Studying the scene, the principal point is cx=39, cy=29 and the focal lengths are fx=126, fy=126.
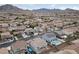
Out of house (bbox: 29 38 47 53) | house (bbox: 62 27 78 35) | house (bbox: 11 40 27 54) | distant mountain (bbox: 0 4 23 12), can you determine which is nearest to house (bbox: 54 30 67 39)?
house (bbox: 62 27 78 35)

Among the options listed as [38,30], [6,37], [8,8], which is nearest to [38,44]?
[38,30]

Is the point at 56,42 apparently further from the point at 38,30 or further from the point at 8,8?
the point at 8,8

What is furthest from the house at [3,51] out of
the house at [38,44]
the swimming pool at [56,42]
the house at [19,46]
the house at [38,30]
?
the swimming pool at [56,42]

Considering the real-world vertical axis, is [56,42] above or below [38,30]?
below

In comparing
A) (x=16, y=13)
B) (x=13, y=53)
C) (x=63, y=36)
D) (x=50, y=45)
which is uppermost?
(x=16, y=13)

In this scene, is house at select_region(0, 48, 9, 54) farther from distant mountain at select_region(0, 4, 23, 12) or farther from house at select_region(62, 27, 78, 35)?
house at select_region(62, 27, 78, 35)

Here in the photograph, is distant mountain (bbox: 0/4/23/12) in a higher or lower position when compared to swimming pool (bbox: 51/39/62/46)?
higher
